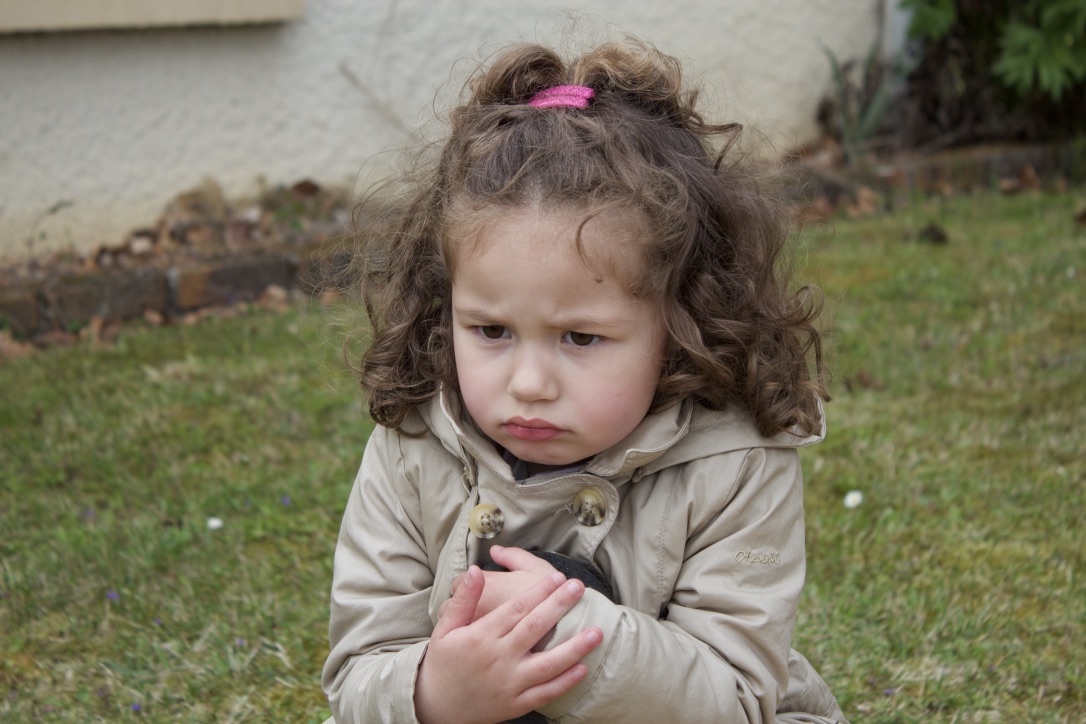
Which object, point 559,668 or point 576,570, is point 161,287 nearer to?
point 576,570

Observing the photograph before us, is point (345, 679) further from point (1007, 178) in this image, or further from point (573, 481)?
point (1007, 178)

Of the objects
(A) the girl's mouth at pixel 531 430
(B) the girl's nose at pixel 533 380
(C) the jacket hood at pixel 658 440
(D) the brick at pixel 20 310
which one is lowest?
(D) the brick at pixel 20 310

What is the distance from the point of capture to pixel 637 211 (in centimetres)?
171

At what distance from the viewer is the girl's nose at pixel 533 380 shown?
1665 mm

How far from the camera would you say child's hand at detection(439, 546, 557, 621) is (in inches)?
66.4

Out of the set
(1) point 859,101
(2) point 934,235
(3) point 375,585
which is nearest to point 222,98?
(2) point 934,235

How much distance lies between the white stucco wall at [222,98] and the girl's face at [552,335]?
2928mm

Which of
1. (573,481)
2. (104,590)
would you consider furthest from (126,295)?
A: (573,481)

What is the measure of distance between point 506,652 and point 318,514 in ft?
5.32

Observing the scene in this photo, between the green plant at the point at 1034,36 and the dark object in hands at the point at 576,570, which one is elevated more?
the dark object in hands at the point at 576,570

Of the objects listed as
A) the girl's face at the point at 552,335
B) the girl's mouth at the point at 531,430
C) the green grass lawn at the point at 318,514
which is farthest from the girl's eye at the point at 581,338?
the green grass lawn at the point at 318,514

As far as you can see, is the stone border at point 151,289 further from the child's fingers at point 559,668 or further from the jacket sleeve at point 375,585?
the child's fingers at point 559,668

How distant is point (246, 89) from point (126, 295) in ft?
3.63

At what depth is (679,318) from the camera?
179cm
